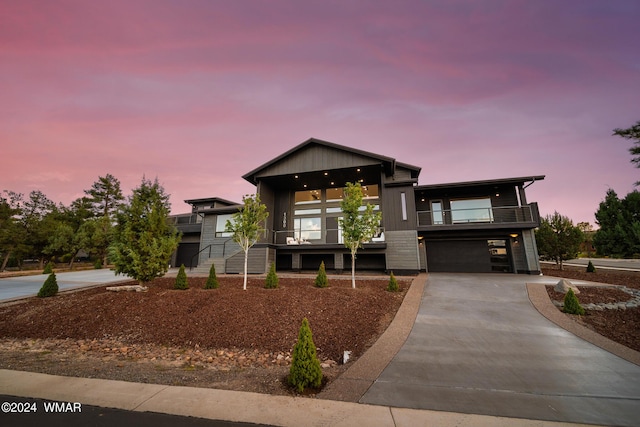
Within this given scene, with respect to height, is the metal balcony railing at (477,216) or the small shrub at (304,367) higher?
the metal balcony railing at (477,216)

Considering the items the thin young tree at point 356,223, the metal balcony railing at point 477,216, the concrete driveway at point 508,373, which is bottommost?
the concrete driveway at point 508,373

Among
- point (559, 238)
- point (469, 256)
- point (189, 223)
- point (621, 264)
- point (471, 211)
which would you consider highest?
point (189, 223)

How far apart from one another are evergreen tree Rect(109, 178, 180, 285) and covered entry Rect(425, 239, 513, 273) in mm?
17537

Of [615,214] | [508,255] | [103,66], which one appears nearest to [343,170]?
[508,255]

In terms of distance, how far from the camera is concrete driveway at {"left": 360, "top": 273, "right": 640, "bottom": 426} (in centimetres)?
328

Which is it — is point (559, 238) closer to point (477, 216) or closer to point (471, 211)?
point (477, 216)

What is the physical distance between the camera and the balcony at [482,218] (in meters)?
15.0

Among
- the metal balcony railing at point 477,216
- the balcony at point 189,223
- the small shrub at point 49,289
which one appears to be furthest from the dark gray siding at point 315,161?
the small shrub at point 49,289

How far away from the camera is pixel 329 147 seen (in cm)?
1708

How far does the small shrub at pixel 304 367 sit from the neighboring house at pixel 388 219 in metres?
12.3

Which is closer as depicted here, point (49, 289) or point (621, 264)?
point (49, 289)

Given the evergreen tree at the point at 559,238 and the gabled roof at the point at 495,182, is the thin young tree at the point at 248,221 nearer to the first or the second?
the gabled roof at the point at 495,182

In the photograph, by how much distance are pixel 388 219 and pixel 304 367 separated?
1363cm

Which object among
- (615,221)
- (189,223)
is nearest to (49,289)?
(189,223)
